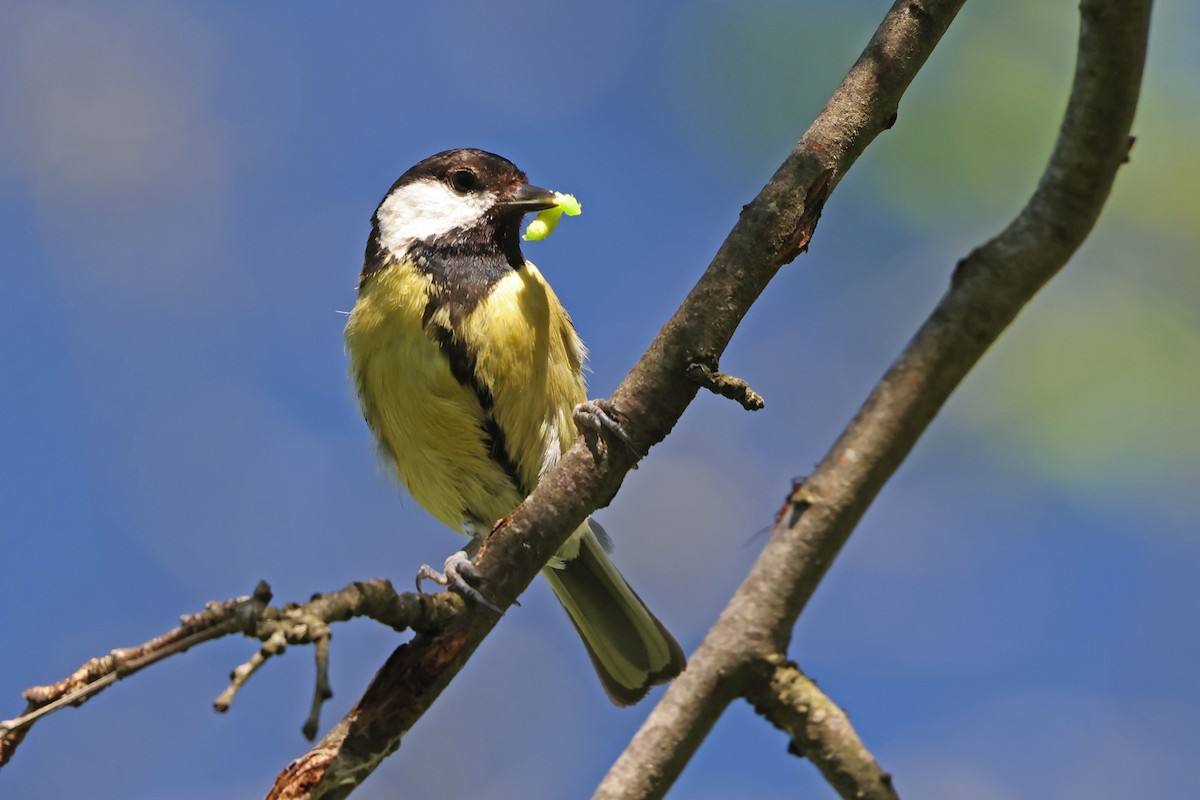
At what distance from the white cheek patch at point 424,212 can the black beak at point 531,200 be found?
0.39 ft

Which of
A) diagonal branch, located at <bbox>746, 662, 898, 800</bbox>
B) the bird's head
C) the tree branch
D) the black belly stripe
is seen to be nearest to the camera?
the tree branch

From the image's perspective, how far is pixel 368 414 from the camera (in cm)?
451

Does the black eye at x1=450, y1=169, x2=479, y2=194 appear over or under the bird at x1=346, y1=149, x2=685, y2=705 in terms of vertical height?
over

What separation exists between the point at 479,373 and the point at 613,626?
1.14 metres

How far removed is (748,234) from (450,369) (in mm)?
1627

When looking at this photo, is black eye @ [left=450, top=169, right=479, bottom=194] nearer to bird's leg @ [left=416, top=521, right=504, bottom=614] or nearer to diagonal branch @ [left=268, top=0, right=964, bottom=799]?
bird's leg @ [left=416, top=521, right=504, bottom=614]

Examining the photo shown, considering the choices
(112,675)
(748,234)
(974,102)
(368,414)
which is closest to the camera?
→ (112,675)

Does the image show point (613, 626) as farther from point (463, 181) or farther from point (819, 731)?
point (819, 731)

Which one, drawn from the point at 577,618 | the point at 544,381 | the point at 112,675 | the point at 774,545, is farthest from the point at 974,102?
the point at 112,675

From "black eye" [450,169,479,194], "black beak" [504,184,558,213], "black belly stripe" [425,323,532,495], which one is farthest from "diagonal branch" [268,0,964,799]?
"black eye" [450,169,479,194]

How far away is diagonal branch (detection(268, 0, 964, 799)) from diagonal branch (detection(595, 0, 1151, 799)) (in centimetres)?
38

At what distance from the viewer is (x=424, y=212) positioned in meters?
4.68

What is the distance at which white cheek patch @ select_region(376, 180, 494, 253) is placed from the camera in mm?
4535

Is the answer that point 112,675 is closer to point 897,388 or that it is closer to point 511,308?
point 897,388
